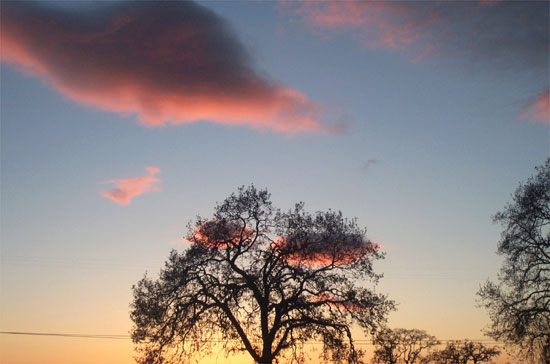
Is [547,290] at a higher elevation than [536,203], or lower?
lower

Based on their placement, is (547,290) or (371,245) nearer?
(547,290)

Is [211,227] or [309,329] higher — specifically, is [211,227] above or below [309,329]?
above

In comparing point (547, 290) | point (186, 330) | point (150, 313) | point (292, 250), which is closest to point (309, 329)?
point (292, 250)

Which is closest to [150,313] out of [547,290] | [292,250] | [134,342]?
[134,342]

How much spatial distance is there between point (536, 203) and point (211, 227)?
22335 mm

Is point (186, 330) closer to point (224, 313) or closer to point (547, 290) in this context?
point (224, 313)

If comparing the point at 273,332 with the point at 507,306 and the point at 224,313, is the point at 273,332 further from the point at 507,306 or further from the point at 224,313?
the point at 507,306

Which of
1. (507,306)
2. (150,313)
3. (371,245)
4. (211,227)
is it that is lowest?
(507,306)

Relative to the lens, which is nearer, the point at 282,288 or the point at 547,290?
the point at 547,290

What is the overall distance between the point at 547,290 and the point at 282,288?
17.3m

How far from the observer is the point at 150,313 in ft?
113

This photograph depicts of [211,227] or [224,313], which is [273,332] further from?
[211,227]

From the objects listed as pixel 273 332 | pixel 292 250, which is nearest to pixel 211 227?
pixel 292 250

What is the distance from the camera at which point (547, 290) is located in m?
31.5
